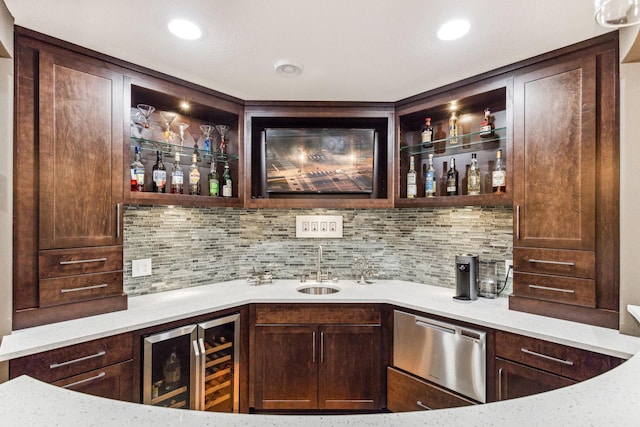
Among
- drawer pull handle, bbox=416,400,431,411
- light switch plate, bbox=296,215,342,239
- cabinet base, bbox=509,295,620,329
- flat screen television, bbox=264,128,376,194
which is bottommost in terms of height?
drawer pull handle, bbox=416,400,431,411

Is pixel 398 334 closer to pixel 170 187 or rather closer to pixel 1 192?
pixel 170 187

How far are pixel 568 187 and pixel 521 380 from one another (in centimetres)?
104

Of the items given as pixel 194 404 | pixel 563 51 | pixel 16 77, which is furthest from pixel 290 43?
pixel 194 404

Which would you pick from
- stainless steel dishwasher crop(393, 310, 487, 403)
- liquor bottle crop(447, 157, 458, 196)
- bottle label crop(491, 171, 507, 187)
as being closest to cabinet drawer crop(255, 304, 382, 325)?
stainless steel dishwasher crop(393, 310, 487, 403)

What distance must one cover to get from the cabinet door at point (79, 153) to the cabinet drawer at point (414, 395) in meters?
1.95

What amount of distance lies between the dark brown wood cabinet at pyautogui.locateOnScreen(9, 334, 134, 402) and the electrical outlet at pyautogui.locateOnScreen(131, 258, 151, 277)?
68 centimetres

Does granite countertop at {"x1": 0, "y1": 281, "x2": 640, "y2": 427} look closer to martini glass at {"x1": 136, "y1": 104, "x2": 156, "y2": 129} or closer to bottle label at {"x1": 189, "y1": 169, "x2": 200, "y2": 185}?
bottle label at {"x1": 189, "y1": 169, "x2": 200, "y2": 185}

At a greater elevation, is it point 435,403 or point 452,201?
point 452,201

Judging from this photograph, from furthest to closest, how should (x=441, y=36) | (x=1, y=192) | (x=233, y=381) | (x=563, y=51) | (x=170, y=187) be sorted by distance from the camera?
(x=170, y=187)
(x=233, y=381)
(x=563, y=51)
(x=441, y=36)
(x=1, y=192)

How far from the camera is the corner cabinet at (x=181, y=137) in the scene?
2.08 m

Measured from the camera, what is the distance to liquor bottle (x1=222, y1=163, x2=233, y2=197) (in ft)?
8.53

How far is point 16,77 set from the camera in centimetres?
161

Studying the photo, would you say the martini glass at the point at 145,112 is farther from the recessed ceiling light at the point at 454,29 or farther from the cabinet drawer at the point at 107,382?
the recessed ceiling light at the point at 454,29

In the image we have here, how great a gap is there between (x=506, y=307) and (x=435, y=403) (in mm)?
729
